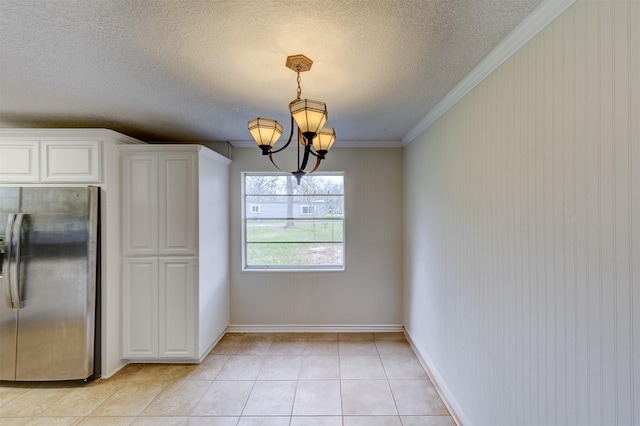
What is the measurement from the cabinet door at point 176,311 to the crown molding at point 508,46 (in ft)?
9.51

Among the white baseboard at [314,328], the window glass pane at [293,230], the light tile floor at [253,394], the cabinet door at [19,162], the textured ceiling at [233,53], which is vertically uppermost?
the textured ceiling at [233,53]

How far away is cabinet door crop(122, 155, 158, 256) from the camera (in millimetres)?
2777

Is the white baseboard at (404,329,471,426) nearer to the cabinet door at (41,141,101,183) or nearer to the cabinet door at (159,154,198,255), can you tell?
the cabinet door at (159,154,198,255)

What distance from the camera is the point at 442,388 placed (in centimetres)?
230

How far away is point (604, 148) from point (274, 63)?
1595mm

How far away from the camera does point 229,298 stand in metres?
3.64

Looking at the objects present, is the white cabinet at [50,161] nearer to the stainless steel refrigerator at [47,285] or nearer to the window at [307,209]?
the stainless steel refrigerator at [47,285]

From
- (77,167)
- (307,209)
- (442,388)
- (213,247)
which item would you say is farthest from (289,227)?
(442,388)

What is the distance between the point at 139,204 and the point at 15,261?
40.4 inches

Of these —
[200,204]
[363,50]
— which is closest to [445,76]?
[363,50]

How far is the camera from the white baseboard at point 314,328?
3.62m

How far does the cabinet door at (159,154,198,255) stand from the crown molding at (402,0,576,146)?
244cm

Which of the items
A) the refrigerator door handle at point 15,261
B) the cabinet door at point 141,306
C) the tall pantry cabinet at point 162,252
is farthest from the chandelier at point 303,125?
the refrigerator door handle at point 15,261

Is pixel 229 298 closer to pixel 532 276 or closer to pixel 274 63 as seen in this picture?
pixel 274 63
